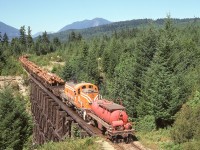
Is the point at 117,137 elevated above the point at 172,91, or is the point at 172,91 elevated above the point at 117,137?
the point at 172,91

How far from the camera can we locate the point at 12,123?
28.8 metres

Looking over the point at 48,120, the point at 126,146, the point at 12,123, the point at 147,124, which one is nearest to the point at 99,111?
the point at 126,146

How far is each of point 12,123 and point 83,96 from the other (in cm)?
705

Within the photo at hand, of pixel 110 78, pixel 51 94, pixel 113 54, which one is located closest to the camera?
pixel 51 94

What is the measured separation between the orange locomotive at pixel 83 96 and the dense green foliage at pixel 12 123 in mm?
5201

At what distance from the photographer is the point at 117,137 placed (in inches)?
933

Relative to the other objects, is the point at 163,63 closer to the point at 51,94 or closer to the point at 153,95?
the point at 153,95

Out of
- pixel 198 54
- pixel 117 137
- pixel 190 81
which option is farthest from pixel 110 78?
pixel 117 137

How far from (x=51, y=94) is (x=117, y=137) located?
63.6ft

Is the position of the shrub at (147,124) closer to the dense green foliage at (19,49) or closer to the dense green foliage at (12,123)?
the dense green foliage at (12,123)

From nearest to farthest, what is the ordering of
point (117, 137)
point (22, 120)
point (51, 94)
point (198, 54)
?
point (117, 137) → point (22, 120) → point (51, 94) → point (198, 54)

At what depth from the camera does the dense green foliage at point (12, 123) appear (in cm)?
2777

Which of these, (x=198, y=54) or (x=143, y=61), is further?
(x=198, y=54)

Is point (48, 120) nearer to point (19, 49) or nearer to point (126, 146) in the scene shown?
point (126, 146)
